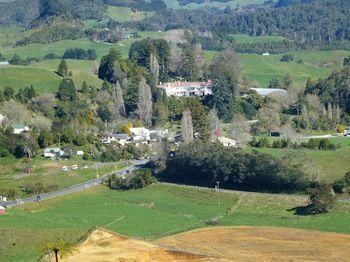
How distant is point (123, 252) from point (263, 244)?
9431 millimetres

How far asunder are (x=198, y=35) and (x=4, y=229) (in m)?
84.1

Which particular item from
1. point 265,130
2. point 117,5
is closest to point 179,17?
point 117,5

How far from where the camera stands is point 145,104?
2881 inches

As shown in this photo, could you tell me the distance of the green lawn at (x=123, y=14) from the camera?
5788 inches

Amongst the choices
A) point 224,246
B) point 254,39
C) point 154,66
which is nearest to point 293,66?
point 154,66

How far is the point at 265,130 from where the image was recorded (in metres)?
70.8

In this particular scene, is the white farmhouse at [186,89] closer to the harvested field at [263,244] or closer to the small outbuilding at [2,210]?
the small outbuilding at [2,210]

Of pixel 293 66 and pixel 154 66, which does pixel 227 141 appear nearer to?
pixel 154 66

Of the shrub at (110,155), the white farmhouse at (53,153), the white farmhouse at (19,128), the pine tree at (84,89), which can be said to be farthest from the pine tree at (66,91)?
the white farmhouse at (53,153)

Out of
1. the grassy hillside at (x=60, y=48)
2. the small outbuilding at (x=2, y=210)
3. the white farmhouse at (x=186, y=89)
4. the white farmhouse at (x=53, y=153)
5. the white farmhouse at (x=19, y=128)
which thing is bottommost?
the small outbuilding at (x=2, y=210)

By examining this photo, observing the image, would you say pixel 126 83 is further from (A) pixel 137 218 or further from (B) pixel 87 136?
(A) pixel 137 218

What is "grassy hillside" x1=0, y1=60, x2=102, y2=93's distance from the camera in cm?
8044

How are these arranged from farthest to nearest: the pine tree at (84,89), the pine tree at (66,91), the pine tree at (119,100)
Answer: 1. the pine tree at (84,89)
2. the pine tree at (66,91)
3. the pine tree at (119,100)

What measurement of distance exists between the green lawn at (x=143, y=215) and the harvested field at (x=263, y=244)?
159cm
